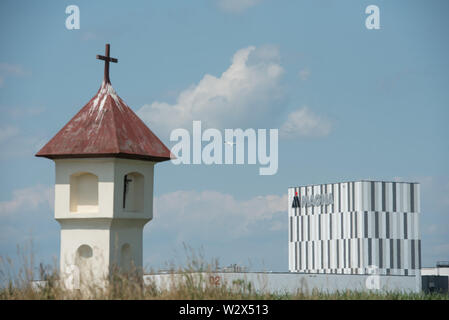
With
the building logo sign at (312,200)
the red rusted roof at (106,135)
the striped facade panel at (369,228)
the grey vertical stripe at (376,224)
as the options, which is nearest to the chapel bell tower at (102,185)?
the red rusted roof at (106,135)

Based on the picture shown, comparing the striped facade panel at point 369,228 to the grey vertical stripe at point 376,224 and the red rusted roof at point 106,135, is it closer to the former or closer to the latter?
the grey vertical stripe at point 376,224

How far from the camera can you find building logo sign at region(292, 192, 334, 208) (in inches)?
2926

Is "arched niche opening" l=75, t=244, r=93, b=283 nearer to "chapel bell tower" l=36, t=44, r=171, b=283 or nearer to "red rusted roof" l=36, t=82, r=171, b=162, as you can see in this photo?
"chapel bell tower" l=36, t=44, r=171, b=283

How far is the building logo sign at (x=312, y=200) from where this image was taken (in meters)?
74.3

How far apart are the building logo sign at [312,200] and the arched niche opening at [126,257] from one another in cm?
5243

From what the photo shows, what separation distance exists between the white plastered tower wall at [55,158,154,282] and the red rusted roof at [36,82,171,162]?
301 mm

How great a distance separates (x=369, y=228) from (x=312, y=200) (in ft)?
21.8

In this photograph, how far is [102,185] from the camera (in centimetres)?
2206

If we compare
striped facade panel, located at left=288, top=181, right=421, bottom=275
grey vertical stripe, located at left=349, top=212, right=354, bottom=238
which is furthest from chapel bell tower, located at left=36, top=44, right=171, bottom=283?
grey vertical stripe, located at left=349, top=212, right=354, bottom=238

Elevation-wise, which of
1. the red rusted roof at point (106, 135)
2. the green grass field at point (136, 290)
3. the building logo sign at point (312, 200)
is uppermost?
the building logo sign at point (312, 200)

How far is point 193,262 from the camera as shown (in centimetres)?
1923
